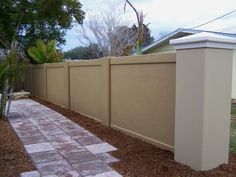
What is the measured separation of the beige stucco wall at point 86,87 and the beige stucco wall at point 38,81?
476 centimetres

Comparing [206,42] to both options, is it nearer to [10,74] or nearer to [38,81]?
[10,74]

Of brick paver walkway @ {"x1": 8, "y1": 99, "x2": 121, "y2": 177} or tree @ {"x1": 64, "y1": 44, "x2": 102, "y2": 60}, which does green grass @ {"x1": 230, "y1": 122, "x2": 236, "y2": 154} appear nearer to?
brick paver walkway @ {"x1": 8, "y1": 99, "x2": 121, "y2": 177}

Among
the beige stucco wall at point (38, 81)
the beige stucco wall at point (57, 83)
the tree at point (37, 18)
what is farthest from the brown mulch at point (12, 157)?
the tree at point (37, 18)

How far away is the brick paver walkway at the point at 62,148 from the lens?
192 inches

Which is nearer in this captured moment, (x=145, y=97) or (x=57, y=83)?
(x=145, y=97)

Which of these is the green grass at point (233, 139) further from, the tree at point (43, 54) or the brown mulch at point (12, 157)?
the tree at point (43, 54)

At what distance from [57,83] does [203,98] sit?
9.20m

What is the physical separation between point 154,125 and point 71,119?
3.95m

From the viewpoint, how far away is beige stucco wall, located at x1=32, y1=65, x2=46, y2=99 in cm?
1539

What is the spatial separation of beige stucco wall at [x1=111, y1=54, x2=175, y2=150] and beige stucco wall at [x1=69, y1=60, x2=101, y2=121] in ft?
3.55

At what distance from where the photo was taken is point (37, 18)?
20422 millimetres

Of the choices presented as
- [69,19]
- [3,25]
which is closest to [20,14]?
[3,25]

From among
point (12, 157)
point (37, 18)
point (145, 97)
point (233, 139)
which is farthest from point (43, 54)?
point (233, 139)

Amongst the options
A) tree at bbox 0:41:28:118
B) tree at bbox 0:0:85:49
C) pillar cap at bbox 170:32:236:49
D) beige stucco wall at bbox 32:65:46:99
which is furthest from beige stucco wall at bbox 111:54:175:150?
tree at bbox 0:0:85:49
